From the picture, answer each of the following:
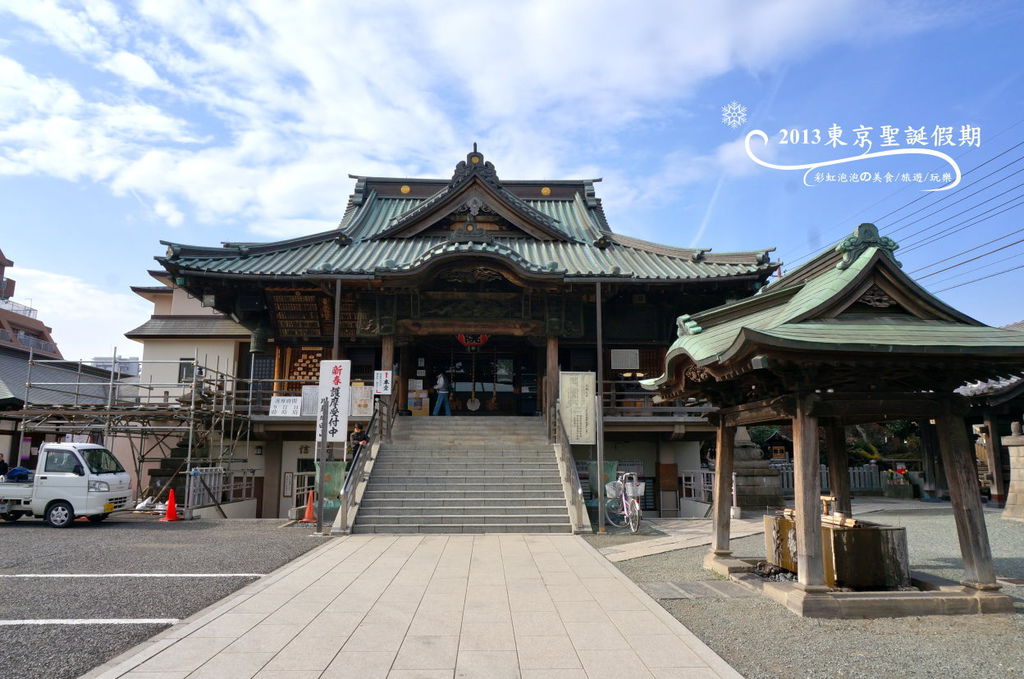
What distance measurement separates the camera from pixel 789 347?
6520 mm

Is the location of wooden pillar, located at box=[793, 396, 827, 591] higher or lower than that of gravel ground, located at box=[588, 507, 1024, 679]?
higher

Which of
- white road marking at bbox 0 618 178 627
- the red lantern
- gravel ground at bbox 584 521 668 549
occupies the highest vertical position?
the red lantern

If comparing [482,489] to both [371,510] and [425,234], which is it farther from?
[425,234]

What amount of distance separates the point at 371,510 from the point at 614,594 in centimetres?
744

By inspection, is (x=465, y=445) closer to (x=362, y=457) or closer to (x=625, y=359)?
(x=362, y=457)

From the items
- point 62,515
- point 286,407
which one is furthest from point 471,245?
point 62,515

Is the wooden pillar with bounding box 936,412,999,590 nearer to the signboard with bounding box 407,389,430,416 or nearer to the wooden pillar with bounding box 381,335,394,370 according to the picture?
the wooden pillar with bounding box 381,335,394,370

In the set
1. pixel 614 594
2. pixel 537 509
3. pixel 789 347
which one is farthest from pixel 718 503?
pixel 537 509

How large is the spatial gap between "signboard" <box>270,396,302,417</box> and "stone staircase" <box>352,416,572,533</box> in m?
2.98

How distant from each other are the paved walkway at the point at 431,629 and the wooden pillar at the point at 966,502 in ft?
12.0

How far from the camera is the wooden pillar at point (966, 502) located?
23.4ft

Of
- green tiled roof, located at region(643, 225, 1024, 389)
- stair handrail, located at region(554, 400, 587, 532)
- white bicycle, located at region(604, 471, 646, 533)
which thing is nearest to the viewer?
green tiled roof, located at region(643, 225, 1024, 389)

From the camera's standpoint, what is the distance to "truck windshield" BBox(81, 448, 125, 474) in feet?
49.6

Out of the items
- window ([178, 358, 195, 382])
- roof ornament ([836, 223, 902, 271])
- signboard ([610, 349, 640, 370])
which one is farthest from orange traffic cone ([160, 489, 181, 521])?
roof ornament ([836, 223, 902, 271])
